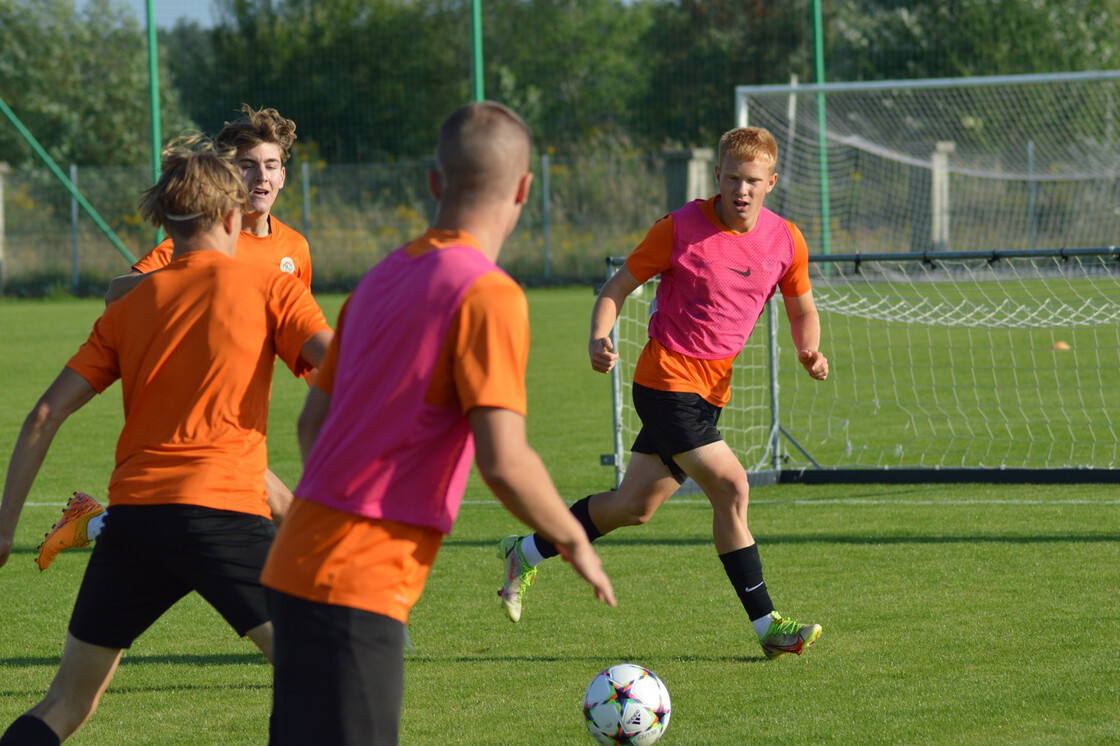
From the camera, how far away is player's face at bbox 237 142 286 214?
15.2ft

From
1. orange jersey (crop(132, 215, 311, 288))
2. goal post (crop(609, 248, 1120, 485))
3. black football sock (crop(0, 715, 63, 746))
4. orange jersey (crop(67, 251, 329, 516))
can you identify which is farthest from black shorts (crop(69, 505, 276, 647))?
goal post (crop(609, 248, 1120, 485))

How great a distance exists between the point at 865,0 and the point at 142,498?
3668cm

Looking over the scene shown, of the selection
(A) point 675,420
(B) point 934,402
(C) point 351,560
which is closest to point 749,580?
(A) point 675,420

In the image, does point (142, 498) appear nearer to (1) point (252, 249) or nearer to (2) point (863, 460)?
(1) point (252, 249)

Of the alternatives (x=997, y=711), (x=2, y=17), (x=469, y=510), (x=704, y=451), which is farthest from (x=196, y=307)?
(x=2, y=17)

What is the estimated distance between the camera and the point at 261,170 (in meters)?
4.64

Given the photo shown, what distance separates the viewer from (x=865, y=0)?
3691 cm

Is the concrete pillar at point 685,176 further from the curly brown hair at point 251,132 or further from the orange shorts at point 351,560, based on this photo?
the orange shorts at point 351,560

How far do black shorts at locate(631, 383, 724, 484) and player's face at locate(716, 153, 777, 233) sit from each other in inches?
27.2

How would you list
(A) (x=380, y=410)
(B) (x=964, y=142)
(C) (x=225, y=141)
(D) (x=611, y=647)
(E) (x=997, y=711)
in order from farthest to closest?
(B) (x=964, y=142)
(D) (x=611, y=647)
(C) (x=225, y=141)
(E) (x=997, y=711)
(A) (x=380, y=410)

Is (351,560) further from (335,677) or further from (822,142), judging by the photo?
(822,142)

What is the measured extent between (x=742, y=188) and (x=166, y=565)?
2.68 metres

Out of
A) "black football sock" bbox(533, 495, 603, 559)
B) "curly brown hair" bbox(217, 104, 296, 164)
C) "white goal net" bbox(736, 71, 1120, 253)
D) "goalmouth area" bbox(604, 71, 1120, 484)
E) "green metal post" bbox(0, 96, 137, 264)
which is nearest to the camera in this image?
"curly brown hair" bbox(217, 104, 296, 164)

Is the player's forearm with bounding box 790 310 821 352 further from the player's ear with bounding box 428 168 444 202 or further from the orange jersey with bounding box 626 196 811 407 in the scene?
the player's ear with bounding box 428 168 444 202
